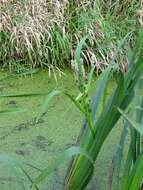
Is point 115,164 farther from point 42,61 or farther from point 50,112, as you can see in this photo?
point 42,61

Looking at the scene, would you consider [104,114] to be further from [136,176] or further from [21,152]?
[21,152]

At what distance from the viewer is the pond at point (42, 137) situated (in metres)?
1.76

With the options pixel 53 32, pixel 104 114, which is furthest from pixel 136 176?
pixel 53 32

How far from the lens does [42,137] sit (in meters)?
2.10

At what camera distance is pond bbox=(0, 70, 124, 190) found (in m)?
1.76

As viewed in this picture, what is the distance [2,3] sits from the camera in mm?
Result: 3039

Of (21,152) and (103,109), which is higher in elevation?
(103,109)

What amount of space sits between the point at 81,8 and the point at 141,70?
6.73 feet

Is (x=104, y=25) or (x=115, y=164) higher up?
(x=115, y=164)

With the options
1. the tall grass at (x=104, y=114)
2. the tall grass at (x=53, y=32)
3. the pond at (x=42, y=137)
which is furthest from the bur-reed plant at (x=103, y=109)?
the tall grass at (x=53, y=32)

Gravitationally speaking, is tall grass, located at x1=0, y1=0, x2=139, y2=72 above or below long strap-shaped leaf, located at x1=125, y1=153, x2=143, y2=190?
below

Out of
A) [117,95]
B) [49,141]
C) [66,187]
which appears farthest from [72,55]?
[117,95]

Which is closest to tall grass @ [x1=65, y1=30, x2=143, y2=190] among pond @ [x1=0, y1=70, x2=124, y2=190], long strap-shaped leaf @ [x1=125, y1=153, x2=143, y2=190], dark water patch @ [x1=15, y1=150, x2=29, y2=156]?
long strap-shaped leaf @ [x1=125, y1=153, x2=143, y2=190]

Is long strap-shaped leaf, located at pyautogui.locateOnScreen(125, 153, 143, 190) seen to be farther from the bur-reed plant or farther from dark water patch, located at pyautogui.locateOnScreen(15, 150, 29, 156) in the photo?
dark water patch, located at pyautogui.locateOnScreen(15, 150, 29, 156)
